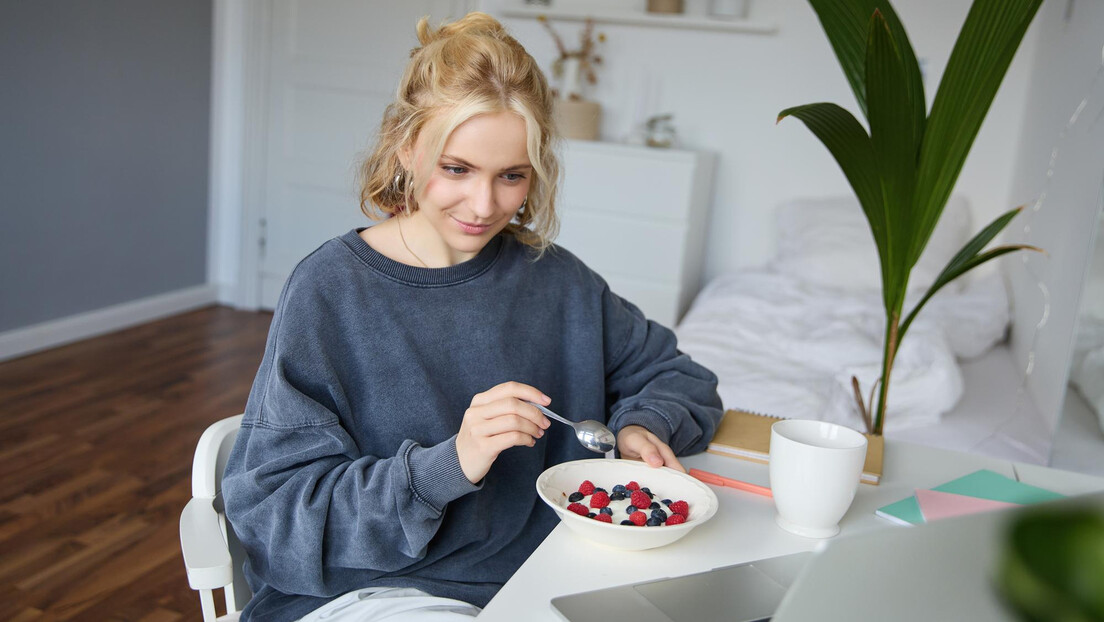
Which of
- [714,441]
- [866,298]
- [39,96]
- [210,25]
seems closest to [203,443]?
[714,441]

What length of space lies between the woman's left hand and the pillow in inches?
91.5

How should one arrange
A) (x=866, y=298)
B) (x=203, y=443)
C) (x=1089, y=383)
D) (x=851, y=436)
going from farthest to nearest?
(x=866, y=298) < (x=1089, y=383) < (x=203, y=443) < (x=851, y=436)

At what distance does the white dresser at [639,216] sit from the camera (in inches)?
138

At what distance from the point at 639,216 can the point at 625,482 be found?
105 inches

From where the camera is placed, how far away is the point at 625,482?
36.9 inches

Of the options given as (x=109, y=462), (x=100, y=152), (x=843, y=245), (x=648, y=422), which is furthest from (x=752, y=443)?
(x=100, y=152)

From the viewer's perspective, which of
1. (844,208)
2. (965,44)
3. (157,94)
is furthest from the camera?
(157,94)

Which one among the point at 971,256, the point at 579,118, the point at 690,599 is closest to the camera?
the point at 690,599

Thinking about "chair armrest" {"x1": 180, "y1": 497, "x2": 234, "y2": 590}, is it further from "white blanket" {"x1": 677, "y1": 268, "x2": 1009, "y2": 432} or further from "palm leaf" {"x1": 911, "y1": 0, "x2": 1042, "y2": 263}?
"white blanket" {"x1": 677, "y1": 268, "x2": 1009, "y2": 432}

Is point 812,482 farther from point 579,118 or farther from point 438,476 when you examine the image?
point 579,118

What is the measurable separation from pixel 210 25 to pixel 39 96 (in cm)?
101

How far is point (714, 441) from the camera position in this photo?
1138 mm

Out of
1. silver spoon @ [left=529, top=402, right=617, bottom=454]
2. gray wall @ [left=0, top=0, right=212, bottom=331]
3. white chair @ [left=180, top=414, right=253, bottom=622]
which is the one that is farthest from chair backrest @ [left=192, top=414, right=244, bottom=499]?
gray wall @ [left=0, top=0, right=212, bottom=331]

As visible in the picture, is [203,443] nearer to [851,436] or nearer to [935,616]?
[851,436]
